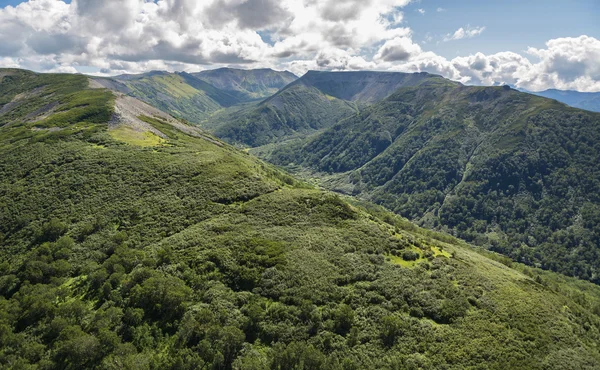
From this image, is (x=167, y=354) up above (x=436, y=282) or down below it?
below

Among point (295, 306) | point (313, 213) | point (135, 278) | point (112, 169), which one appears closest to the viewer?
point (295, 306)

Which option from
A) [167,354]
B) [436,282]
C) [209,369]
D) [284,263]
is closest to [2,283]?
[167,354]

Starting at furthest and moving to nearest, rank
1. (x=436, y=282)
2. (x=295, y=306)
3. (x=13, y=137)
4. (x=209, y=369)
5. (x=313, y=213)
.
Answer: (x=13, y=137)
(x=313, y=213)
(x=436, y=282)
(x=295, y=306)
(x=209, y=369)

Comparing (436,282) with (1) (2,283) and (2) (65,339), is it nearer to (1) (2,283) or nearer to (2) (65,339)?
(2) (65,339)

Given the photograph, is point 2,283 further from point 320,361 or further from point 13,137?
point 13,137

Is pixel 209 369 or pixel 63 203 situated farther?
pixel 63 203

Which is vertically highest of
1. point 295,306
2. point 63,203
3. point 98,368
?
point 63,203
